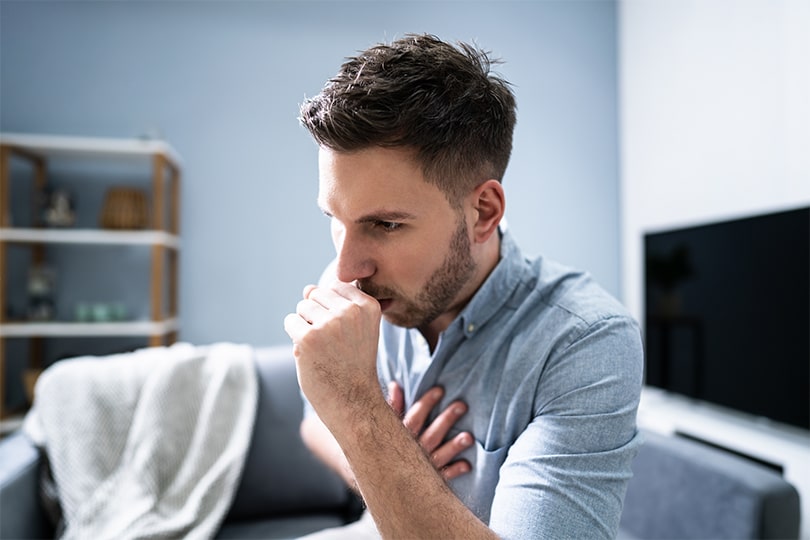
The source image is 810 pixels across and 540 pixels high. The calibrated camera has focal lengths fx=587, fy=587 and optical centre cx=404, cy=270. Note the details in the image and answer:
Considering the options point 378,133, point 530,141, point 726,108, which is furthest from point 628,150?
point 378,133

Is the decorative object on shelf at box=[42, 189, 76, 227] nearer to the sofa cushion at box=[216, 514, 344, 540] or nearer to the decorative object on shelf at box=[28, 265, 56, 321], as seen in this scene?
the decorative object on shelf at box=[28, 265, 56, 321]

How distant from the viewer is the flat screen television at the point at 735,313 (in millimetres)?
1901

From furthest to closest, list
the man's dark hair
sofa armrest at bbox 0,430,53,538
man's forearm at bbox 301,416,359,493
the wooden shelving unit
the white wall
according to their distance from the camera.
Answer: the wooden shelving unit → the white wall → sofa armrest at bbox 0,430,53,538 → man's forearm at bbox 301,416,359,493 → the man's dark hair

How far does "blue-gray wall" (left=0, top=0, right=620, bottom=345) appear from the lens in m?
2.85

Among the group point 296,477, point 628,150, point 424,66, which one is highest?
point 628,150

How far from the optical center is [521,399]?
0.88 m

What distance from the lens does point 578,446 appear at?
30.9 inches

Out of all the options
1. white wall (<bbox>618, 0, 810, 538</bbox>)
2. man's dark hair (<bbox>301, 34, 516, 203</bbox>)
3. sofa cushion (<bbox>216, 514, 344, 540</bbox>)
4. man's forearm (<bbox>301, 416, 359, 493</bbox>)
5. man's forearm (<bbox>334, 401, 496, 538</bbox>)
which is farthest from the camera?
white wall (<bbox>618, 0, 810, 538</bbox>)

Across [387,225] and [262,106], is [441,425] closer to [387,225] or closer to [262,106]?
[387,225]

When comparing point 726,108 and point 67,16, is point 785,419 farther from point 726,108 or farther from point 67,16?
point 67,16

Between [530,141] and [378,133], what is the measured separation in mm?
2585

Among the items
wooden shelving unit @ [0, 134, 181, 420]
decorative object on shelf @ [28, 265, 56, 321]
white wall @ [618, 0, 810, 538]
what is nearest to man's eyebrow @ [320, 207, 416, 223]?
white wall @ [618, 0, 810, 538]

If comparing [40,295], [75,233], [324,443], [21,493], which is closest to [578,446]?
[324,443]

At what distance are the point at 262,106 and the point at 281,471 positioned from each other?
2.02 m
